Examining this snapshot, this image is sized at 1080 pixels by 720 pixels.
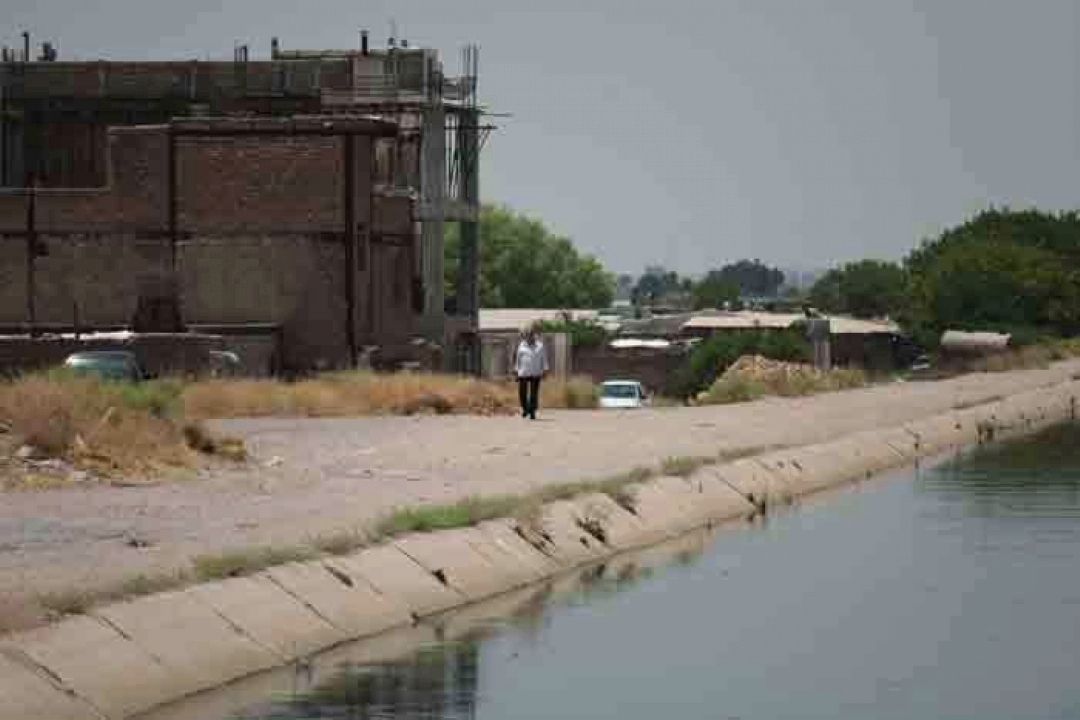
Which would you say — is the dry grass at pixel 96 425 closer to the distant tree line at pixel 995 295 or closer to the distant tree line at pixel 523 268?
the distant tree line at pixel 995 295

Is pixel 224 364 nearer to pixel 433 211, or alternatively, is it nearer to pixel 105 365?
pixel 105 365

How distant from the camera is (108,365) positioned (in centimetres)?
4419

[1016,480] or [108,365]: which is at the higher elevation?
[108,365]

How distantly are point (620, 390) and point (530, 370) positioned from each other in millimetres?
22141

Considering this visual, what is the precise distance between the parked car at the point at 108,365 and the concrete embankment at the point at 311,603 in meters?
10.5

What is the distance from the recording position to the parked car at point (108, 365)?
43.2 meters

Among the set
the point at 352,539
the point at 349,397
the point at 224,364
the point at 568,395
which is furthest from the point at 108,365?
the point at 352,539

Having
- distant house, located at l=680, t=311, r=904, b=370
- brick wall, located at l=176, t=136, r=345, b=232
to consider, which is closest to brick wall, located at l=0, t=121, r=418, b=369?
brick wall, located at l=176, t=136, r=345, b=232

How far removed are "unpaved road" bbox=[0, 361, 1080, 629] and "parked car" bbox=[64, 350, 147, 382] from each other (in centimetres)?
201

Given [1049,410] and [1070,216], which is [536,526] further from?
[1070,216]

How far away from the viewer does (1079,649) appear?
857 inches

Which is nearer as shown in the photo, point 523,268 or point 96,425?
point 96,425

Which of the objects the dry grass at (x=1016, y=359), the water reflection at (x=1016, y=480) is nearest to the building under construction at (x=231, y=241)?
the water reflection at (x=1016, y=480)

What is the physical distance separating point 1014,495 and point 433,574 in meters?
16.8
